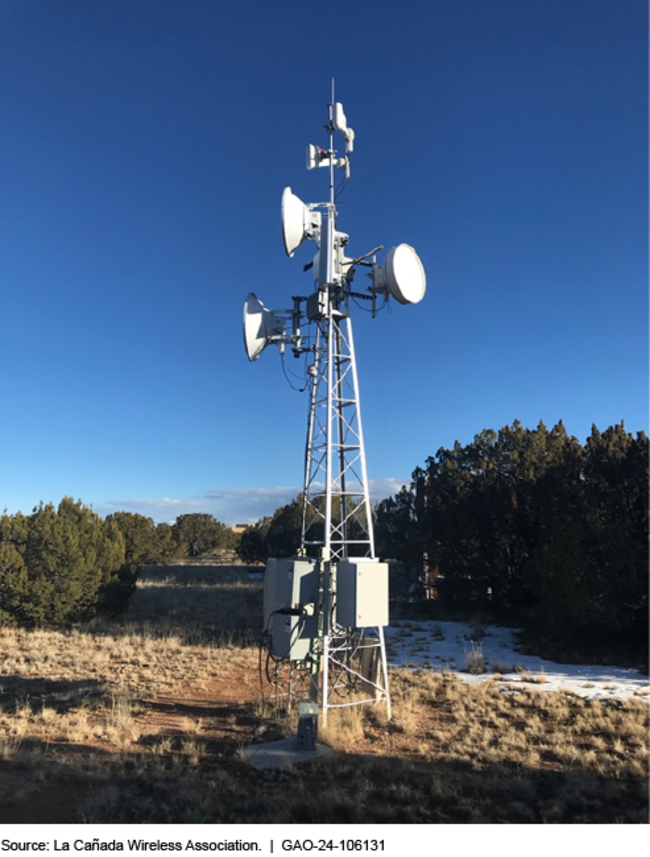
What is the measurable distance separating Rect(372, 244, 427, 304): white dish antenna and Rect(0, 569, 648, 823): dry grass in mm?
7430

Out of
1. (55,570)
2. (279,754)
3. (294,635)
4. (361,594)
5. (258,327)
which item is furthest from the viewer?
(55,570)

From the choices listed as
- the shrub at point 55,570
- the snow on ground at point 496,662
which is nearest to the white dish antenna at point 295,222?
the snow on ground at point 496,662

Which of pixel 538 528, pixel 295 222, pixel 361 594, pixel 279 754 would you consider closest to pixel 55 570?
pixel 279 754

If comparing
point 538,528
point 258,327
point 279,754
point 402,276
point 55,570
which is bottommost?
point 279,754

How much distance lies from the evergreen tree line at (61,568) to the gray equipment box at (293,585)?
41.0ft

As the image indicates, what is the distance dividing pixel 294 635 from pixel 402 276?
6.56 m

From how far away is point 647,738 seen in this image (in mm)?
8953

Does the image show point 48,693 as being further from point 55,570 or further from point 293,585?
point 55,570

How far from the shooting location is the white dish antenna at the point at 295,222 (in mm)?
10406

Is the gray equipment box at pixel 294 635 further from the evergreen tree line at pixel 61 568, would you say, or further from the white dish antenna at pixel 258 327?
the evergreen tree line at pixel 61 568

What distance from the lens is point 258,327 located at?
11312 millimetres

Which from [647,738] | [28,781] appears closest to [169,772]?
[28,781]

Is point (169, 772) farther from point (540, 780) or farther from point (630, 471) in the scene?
point (630, 471)
